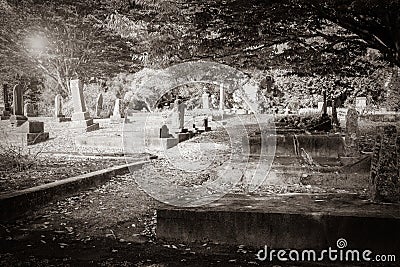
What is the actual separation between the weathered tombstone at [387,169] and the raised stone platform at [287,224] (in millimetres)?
313

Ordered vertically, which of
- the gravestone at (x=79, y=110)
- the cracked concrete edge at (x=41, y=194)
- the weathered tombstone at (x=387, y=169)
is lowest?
the cracked concrete edge at (x=41, y=194)

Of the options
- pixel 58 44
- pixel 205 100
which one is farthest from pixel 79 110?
pixel 205 100

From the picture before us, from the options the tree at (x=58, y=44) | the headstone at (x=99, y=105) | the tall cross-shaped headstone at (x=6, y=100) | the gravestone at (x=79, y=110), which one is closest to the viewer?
the tree at (x=58, y=44)

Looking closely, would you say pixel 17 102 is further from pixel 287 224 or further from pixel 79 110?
pixel 287 224

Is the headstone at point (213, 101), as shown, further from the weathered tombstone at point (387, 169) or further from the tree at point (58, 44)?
the weathered tombstone at point (387, 169)

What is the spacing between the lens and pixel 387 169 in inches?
170

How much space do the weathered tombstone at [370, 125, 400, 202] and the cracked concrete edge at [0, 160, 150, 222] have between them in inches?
153

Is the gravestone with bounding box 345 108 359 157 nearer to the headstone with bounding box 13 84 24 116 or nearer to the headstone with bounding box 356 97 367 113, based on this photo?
the headstone with bounding box 13 84 24 116

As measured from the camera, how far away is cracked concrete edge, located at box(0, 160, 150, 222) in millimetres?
4602

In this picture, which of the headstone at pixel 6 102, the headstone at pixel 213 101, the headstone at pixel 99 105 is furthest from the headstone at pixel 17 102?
the headstone at pixel 213 101

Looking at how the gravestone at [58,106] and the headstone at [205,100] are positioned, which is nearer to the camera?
the gravestone at [58,106]

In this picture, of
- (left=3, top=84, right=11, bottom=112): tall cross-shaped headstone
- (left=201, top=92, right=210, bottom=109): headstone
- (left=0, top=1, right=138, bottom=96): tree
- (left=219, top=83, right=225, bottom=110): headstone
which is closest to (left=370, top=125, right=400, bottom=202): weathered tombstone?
(left=0, top=1, right=138, bottom=96): tree

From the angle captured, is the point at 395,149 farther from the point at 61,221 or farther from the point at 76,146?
the point at 76,146

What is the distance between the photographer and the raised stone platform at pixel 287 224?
3.37 metres
